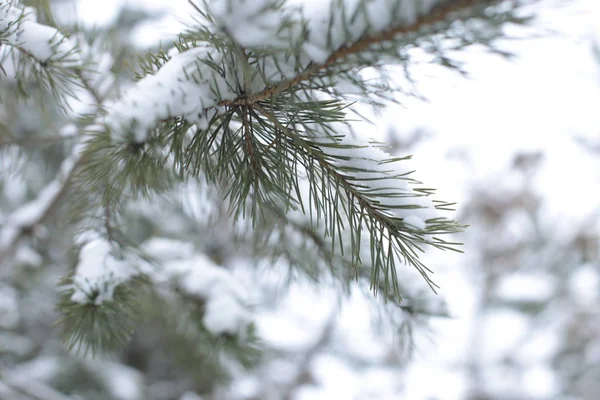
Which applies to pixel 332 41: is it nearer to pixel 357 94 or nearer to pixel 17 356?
pixel 357 94

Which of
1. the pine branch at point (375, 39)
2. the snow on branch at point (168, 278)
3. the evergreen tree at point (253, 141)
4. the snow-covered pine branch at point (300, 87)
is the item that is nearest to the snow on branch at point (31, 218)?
the evergreen tree at point (253, 141)

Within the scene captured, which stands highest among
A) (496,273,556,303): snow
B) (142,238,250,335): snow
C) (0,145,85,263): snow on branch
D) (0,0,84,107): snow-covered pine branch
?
(496,273,556,303): snow

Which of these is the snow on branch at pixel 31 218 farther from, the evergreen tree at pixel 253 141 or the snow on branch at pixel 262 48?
the snow on branch at pixel 262 48

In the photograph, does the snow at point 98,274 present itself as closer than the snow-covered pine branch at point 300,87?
No

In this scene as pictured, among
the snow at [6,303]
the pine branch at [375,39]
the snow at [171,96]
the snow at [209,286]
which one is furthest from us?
the snow at [6,303]

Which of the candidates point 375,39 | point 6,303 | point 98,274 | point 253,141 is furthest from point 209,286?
point 6,303

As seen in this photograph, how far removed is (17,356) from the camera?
3.32m

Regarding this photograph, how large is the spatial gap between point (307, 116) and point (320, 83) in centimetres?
5

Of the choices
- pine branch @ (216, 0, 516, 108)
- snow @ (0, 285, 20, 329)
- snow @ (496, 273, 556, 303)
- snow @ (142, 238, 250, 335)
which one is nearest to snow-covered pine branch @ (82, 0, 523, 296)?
pine branch @ (216, 0, 516, 108)

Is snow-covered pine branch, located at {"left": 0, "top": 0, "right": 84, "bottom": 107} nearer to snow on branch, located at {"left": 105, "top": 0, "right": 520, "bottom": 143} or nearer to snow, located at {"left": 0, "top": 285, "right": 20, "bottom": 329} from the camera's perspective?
snow on branch, located at {"left": 105, "top": 0, "right": 520, "bottom": 143}

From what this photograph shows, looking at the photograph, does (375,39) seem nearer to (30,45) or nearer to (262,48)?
(262,48)

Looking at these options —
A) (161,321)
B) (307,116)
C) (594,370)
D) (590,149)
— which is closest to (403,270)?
(307,116)

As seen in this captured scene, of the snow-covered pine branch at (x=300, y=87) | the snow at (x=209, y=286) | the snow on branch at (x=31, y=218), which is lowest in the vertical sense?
the snow at (x=209, y=286)

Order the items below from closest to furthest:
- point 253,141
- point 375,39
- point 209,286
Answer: point 375,39 → point 253,141 → point 209,286
